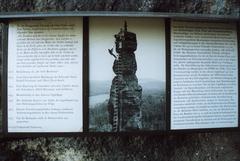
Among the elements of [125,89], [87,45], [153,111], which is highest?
[87,45]

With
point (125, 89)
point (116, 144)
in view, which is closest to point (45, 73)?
point (125, 89)

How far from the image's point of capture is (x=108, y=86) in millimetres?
3928

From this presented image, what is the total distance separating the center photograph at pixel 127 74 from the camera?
12.9ft

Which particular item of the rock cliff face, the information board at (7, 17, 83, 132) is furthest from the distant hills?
the rock cliff face

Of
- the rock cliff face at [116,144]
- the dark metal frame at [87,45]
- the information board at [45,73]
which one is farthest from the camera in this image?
the rock cliff face at [116,144]

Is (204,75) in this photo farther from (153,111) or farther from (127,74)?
(127,74)

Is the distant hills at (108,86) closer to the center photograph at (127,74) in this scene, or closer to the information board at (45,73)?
the center photograph at (127,74)

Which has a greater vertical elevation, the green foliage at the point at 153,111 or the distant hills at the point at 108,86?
the distant hills at the point at 108,86

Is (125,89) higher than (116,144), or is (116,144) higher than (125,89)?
(125,89)

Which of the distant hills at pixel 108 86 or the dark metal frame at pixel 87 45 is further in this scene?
the distant hills at pixel 108 86

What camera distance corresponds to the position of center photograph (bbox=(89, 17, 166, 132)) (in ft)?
12.9

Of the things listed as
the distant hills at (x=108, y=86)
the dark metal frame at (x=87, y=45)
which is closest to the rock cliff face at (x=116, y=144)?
the dark metal frame at (x=87, y=45)

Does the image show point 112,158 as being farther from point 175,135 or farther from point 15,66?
point 15,66

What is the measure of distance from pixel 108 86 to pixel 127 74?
0.21 metres
